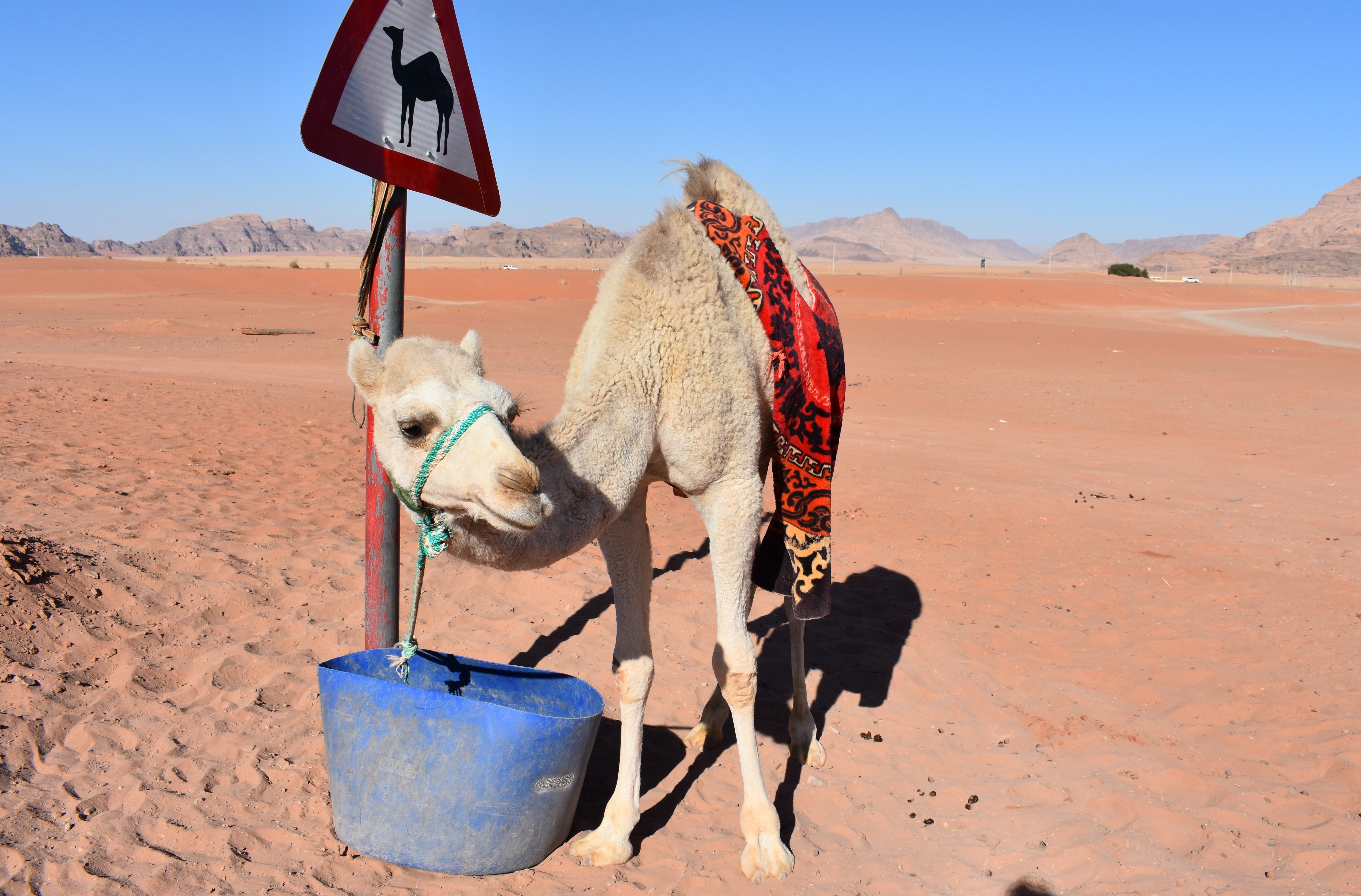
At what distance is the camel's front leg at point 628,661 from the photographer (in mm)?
3484

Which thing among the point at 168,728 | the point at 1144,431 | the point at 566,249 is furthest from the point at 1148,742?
the point at 566,249

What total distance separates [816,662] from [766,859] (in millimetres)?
2149

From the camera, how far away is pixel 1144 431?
43.3 feet

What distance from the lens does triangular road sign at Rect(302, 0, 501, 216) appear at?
253 cm

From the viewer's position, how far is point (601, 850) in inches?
135

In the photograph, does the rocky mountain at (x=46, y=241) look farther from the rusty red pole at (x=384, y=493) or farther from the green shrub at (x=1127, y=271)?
the rusty red pole at (x=384, y=493)

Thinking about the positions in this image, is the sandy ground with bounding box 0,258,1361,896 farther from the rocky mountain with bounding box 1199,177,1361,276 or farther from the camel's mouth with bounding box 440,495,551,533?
the rocky mountain with bounding box 1199,177,1361,276

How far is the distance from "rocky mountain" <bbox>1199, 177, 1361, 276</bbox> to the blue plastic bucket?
4823 inches

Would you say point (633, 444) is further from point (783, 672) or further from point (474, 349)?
point (783, 672)

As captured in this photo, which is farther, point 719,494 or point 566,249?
point 566,249

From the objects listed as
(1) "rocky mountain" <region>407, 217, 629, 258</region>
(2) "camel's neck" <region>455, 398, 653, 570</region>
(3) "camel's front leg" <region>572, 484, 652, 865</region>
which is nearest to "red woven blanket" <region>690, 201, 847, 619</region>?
(3) "camel's front leg" <region>572, 484, 652, 865</region>

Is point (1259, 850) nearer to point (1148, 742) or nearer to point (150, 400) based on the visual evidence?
Result: point (1148, 742)

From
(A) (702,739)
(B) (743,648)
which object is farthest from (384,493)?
(A) (702,739)

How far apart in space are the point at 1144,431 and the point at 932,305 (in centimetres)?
2625
